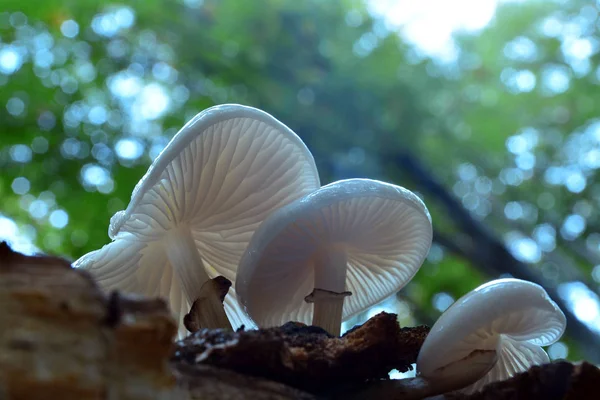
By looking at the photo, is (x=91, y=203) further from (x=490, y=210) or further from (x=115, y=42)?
(x=490, y=210)

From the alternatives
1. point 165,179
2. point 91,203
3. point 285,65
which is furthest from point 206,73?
point 165,179

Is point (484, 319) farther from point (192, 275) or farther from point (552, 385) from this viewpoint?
point (192, 275)

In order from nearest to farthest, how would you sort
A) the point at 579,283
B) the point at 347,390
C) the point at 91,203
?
1. the point at 347,390
2. the point at 91,203
3. the point at 579,283

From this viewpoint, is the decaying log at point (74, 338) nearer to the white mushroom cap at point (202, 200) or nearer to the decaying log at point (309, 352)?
the decaying log at point (309, 352)

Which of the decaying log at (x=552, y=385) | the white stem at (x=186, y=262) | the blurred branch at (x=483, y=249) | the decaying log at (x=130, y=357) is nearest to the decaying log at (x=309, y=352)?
the decaying log at (x=130, y=357)

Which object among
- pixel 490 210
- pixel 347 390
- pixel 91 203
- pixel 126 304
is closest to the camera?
pixel 126 304

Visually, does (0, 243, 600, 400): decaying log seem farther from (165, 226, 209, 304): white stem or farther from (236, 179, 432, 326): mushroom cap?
(165, 226, 209, 304): white stem
